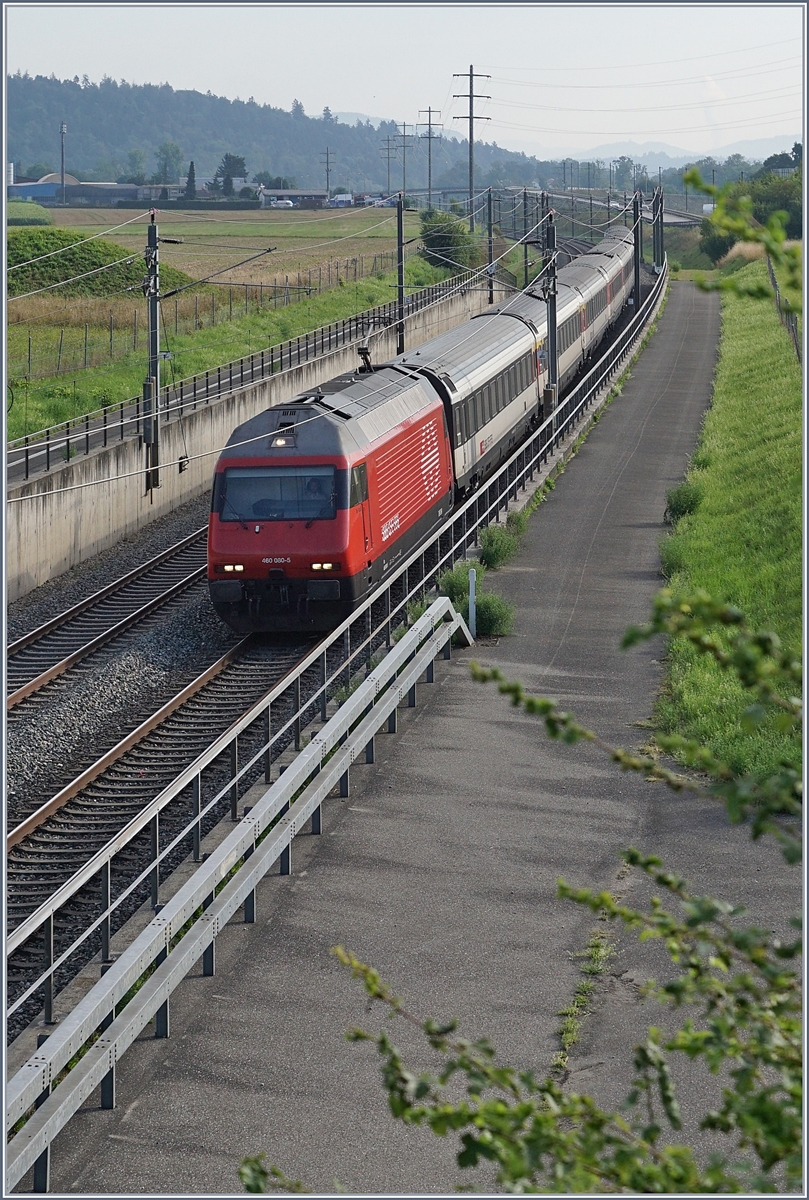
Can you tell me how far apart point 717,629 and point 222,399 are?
22.5 m

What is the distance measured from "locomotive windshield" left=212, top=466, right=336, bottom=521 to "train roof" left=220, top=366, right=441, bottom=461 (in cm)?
27

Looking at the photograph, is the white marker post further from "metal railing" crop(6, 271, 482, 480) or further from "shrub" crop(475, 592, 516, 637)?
"metal railing" crop(6, 271, 482, 480)

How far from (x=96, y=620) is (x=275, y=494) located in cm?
434

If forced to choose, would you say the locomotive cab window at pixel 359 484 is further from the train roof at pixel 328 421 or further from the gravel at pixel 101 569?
the gravel at pixel 101 569

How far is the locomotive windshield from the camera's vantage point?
1983 centimetres

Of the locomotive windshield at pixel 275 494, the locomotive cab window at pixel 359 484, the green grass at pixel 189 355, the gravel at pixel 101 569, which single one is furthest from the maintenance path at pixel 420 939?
the green grass at pixel 189 355

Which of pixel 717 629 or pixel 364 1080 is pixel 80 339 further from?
pixel 364 1080

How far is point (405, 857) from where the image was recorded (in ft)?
37.2

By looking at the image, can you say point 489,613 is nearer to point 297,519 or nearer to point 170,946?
point 297,519

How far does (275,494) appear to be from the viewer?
65.9 feet

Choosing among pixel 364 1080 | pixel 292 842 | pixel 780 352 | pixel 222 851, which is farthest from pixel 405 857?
pixel 780 352

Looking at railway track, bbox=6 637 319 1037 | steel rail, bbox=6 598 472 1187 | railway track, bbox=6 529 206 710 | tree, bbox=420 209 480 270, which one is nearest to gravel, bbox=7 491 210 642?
railway track, bbox=6 529 206 710

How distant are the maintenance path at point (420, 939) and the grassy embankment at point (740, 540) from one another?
68cm

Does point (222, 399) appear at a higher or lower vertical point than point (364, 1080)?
higher
